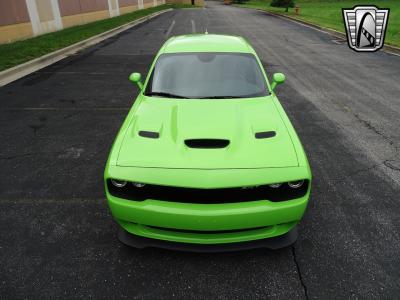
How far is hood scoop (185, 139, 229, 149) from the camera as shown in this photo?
2.98 meters

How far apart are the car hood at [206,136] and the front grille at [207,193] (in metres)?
0.20

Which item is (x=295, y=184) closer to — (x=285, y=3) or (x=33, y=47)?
(x=33, y=47)

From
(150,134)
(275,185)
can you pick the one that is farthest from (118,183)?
(275,185)

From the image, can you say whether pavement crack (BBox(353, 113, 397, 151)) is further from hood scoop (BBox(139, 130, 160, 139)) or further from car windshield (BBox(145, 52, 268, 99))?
hood scoop (BBox(139, 130, 160, 139))

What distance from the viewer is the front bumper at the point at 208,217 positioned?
260 centimetres

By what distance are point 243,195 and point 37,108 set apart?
19.9ft

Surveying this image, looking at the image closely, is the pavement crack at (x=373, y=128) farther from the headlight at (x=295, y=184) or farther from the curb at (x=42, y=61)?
the curb at (x=42, y=61)

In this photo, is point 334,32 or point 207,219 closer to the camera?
point 207,219

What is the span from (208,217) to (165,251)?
85cm

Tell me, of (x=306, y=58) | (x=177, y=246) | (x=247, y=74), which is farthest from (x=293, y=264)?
(x=306, y=58)

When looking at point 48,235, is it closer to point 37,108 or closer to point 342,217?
point 342,217

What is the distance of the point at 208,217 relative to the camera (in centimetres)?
258

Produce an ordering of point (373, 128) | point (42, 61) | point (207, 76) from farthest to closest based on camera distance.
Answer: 1. point (42, 61)
2. point (373, 128)
3. point (207, 76)

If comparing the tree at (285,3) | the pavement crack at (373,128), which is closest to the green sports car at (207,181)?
the pavement crack at (373,128)
